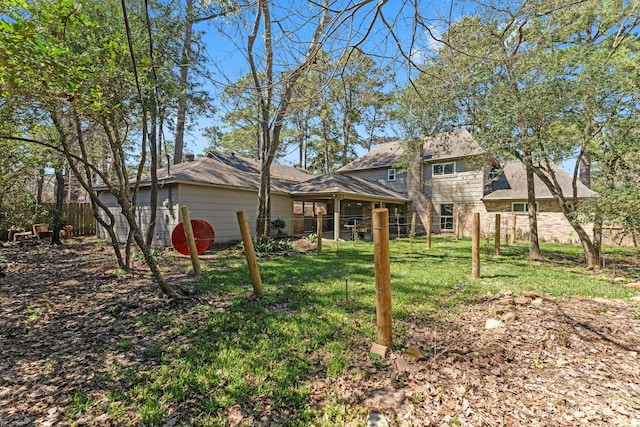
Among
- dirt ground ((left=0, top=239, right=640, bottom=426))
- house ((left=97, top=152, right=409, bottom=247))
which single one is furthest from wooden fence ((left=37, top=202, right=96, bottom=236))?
dirt ground ((left=0, top=239, right=640, bottom=426))

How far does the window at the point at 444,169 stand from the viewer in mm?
16547

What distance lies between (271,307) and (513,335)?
3.16 metres

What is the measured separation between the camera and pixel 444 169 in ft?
55.4

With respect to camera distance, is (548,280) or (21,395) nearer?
(21,395)

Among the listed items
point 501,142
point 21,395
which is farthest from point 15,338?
point 501,142

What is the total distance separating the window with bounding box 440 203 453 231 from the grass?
972 cm

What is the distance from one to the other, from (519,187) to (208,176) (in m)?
15.2

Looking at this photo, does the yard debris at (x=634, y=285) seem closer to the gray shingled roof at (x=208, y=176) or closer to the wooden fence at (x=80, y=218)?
the gray shingled roof at (x=208, y=176)

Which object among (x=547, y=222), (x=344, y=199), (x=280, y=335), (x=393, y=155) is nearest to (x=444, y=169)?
(x=393, y=155)

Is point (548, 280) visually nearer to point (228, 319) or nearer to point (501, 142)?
point (501, 142)

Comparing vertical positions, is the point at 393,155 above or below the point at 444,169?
above

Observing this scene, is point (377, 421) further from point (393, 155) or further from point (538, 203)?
point (393, 155)

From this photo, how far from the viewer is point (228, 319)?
12.8 feet

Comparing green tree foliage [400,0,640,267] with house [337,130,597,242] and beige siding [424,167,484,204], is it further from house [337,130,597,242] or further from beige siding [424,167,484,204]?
beige siding [424,167,484,204]
